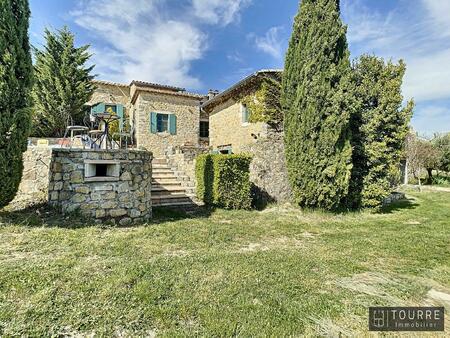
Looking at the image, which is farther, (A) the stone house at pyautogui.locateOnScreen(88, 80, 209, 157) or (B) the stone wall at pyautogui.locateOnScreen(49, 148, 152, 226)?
(A) the stone house at pyautogui.locateOnScreen(88, 80, 209, 157)

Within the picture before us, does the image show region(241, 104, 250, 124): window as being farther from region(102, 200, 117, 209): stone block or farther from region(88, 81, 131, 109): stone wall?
region(88, 81, 131, 109): stone wall

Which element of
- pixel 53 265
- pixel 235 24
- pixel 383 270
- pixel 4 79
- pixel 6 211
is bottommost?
pixel 383 270

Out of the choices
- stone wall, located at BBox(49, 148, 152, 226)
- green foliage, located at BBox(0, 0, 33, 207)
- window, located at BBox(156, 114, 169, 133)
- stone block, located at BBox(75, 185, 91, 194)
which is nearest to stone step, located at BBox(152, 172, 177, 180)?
stone wall, located at BBox(49, 148, 152, 226)

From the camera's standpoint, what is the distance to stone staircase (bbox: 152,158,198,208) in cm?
780

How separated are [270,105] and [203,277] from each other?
9.62 meters

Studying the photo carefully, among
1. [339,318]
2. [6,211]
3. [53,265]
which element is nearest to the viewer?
[339,318]

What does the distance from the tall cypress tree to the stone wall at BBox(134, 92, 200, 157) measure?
857 centimetres

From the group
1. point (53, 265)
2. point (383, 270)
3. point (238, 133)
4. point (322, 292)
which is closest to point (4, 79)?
point (53, 265)

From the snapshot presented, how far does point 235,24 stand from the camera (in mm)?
13172

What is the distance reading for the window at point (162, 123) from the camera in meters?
16.3

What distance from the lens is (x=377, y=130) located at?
8812mm

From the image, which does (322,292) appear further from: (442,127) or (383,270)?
(442,127)

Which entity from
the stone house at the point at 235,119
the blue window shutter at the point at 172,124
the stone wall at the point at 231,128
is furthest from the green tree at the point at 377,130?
the blue window shutter at the point at 172,124

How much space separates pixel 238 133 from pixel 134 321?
479 inches
